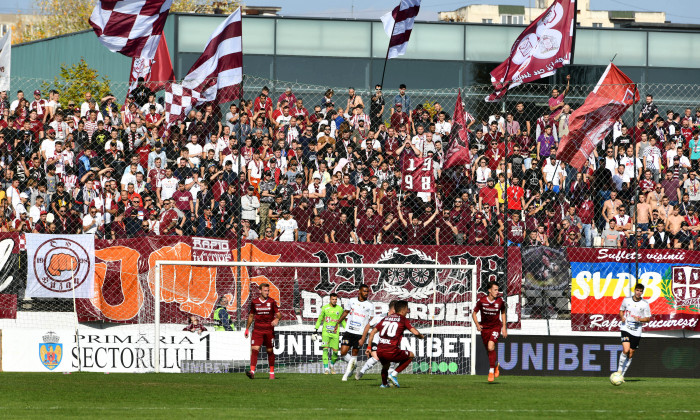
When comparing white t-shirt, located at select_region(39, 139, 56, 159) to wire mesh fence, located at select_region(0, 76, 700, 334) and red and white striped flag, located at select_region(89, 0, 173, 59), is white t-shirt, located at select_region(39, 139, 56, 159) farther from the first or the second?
red and white striped flag, located at select_region(89, 0, 173, 59)

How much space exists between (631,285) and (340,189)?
6.65 meters

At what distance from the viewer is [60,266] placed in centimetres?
2141

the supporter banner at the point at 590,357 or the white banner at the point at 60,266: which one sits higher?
the white banner at the point at 60,266

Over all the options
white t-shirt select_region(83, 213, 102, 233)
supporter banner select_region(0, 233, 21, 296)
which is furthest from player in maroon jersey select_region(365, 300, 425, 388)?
supporter banner select_region(0, 233, 21, 296)

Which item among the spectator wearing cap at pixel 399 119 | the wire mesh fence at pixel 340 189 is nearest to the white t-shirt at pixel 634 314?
the wire mesh fence at pixel 340 189

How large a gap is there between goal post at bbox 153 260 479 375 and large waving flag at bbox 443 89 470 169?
2875mm

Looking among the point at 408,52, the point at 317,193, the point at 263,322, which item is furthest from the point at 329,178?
the point at 408,52

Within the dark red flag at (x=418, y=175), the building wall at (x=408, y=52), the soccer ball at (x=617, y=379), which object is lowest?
the soccer ball at (x=617, y=379)

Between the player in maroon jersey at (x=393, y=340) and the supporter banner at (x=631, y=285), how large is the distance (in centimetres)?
605

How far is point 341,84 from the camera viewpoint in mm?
37562

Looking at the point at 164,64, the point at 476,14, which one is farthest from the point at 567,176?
the point at 476,14

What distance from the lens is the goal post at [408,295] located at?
71.5 ft

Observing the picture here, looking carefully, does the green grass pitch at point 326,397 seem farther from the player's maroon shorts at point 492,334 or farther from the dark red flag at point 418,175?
the dark red flag at point 418,175

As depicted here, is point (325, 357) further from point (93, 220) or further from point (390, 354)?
point (93, 220)
